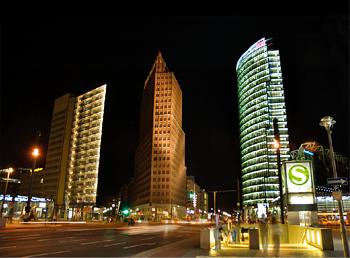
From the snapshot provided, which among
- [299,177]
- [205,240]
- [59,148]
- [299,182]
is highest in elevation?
[59,148]

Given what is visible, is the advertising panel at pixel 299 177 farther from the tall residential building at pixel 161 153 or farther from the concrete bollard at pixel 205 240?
the tall residential building at pixel 161 153

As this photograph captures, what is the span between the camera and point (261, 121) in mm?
150375

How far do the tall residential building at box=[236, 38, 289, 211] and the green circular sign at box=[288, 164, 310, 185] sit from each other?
119337 millimetres

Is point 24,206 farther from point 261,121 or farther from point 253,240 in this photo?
point 261,121

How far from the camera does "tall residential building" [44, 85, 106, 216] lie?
123125 millimetres

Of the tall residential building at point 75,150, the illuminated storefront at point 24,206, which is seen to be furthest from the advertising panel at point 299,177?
the tall residential building at point 75,150

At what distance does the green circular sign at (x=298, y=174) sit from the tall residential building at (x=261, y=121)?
11934 centimetres

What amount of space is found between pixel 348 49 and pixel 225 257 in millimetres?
9195

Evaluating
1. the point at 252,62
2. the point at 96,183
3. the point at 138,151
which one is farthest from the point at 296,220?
the point at 138,151

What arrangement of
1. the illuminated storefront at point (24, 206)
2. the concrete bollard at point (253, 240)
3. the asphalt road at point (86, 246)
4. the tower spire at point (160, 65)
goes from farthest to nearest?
the tower spire at point (160, 65)
the illuminated storefront at point (24, 206)
the concrete bollard at point (253, 240)
the asphalt road at point (86, 246)

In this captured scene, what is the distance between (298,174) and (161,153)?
124354 millimetres

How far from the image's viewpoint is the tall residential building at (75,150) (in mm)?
123125

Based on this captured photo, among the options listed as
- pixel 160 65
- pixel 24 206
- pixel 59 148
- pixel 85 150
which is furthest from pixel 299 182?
pixel 160 65

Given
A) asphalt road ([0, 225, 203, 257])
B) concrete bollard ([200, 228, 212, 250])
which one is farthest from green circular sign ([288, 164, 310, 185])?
concrete bollard ([200, 228, 212, 250])
